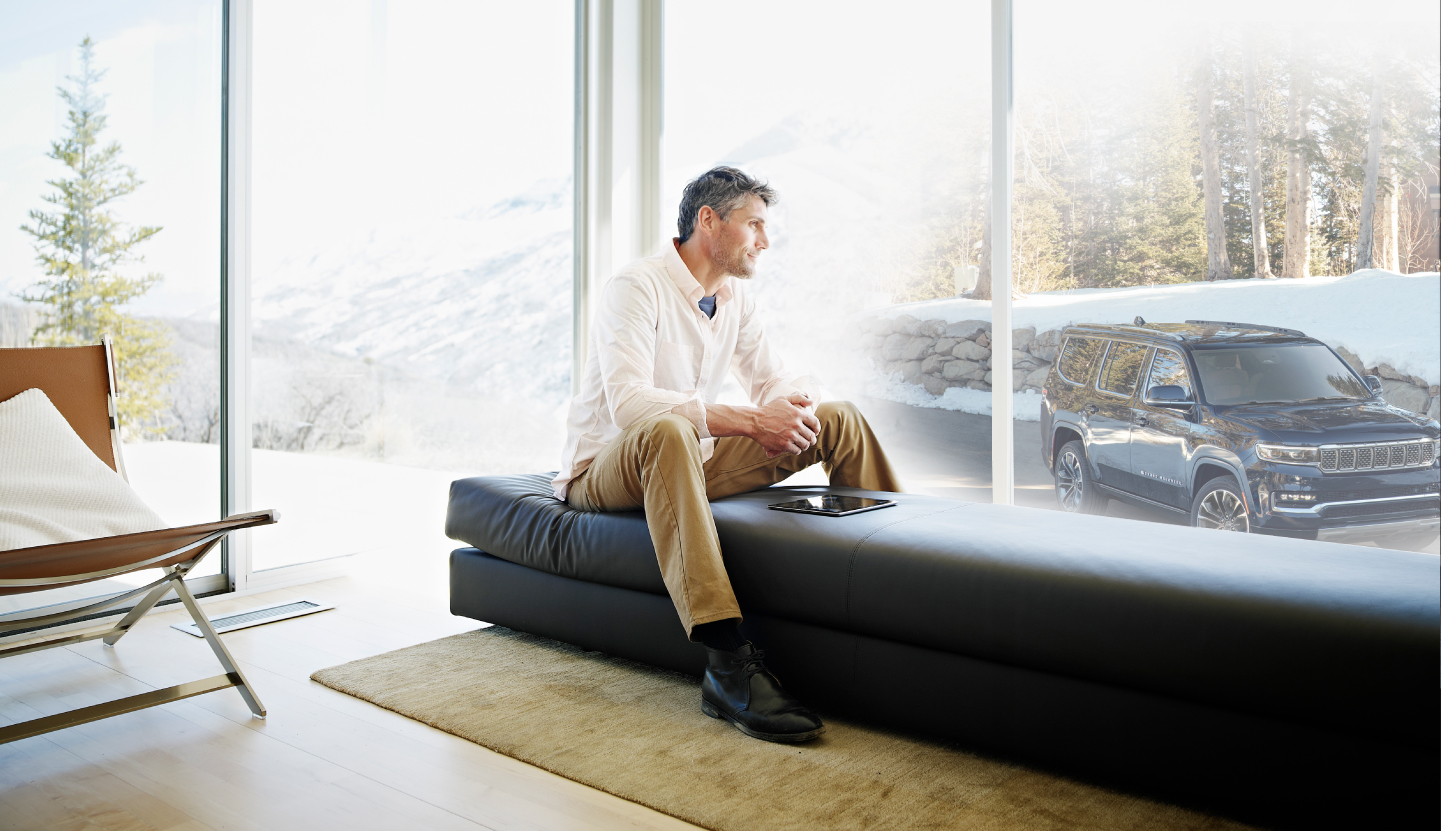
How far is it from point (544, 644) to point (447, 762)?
0.76m

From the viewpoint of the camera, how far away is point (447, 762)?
6.21 feet

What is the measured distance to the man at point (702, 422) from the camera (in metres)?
2.04

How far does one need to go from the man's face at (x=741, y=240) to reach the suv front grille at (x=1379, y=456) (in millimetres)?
1649

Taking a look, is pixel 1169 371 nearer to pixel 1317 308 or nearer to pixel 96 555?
pixel 1317 308

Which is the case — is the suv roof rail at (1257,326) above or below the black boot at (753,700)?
above

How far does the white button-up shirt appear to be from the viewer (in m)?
2.40

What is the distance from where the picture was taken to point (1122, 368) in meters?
3.09

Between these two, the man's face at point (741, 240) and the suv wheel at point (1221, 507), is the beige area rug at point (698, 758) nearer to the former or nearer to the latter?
the man's face at point (741, 240)

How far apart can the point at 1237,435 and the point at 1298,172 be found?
751 mm

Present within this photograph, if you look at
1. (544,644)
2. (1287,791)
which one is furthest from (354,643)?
(1287,791)

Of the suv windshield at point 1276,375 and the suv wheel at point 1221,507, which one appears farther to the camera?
the suv wheel at point 1221,507

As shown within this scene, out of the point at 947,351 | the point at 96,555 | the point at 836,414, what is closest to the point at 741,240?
the point at 836,414

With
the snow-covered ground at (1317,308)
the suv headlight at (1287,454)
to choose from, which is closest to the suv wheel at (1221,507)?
the suv headlight at (1287,454)

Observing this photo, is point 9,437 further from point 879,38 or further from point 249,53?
point 879,38
